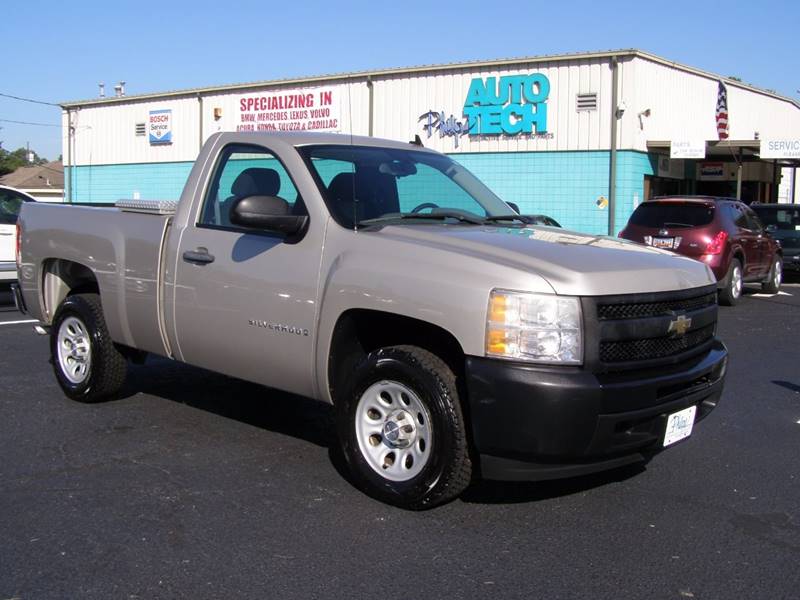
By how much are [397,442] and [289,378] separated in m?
0.85

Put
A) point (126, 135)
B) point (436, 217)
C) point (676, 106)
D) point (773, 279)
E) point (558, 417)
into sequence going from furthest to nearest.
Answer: point (126, 135), point (676, 106), point (773, 279), point (436, 217), point (558, 417)

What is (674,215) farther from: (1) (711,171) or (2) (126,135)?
(2) (126,135)

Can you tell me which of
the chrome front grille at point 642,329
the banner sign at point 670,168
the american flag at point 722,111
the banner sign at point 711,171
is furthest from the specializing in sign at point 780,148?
the chrome front grille at point 642,329

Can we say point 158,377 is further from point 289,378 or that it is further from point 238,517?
point 238,517

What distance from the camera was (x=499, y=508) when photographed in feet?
15.0

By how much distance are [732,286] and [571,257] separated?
1095cm

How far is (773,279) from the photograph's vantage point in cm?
1645

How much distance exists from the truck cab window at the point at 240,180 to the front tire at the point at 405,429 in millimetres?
1415

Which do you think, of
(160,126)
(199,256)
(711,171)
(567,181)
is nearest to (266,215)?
(199,256)

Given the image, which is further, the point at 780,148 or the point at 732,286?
the point at 780,148

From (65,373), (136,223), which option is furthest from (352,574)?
(65,373)

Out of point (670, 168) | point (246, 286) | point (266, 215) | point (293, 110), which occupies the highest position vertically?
point (293, 110)

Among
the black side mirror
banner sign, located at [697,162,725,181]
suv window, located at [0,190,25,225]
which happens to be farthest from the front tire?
banner sign, located at [697,162,725,181]

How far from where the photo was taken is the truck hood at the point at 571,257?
409 cm
